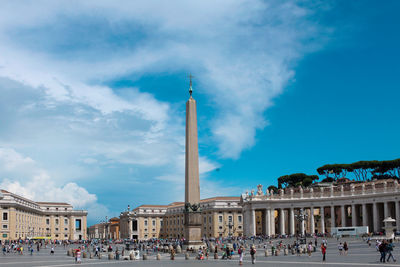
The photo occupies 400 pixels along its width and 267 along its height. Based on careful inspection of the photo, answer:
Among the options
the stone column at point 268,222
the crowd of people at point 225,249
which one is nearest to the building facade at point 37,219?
the crowd of people at point 225,249

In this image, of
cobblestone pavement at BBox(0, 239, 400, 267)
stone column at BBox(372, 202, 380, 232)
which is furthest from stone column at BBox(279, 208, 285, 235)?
cobblestone pavement at BBox(0, 239, 400, 267)

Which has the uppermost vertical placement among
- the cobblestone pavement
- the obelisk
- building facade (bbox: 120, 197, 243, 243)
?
the obelisk

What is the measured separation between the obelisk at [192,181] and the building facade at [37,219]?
6160 cm

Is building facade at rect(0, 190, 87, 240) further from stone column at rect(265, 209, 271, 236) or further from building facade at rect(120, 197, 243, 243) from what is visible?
stone column at rect(265, 209, 271, 236)

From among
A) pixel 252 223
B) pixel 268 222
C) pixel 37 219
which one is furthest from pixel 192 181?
pixel 37 219

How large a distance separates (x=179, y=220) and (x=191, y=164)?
9004 centimetres

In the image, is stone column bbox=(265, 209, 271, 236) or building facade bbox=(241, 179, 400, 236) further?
stone column bbox=(265, 209, 271, 236)

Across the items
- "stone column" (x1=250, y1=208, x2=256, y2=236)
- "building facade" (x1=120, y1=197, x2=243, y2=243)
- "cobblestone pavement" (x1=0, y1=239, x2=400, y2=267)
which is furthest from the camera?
"building facade" (x1=120, y1=197, x2=243, y2=243)

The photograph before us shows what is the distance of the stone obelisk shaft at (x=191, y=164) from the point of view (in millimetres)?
38844

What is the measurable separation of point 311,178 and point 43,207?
66.7 metres

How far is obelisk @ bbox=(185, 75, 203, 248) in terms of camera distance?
38875 millimetres

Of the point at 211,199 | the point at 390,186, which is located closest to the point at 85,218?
the point at 211,199

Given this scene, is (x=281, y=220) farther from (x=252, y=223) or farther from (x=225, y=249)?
(x=225, y=249)

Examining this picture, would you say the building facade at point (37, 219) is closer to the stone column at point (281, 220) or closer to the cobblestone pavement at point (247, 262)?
the stone column at point (281, 220)
